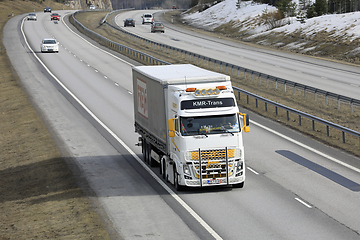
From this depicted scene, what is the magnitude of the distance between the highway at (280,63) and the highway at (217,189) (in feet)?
39.1

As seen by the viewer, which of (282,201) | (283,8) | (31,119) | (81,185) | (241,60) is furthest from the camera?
(283,8)

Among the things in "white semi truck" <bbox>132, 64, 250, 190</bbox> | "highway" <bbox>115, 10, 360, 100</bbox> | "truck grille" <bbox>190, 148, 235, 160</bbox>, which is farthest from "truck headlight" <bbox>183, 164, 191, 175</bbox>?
"highway" <bbox>115, 10, 360, 100</bbox>

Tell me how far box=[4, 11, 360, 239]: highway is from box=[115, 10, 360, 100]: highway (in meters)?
11.9

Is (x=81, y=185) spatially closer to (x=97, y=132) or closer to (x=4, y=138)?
(x=97, y=132)

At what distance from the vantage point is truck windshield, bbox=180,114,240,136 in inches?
616

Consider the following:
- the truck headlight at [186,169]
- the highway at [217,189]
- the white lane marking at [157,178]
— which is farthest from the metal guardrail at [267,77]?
the truck headlight at [186,169]

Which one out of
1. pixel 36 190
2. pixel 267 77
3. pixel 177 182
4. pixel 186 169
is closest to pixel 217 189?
pixel 177 182

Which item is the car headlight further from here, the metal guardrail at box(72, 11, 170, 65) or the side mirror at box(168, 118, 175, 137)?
the metal guardrail at box(72, 11, 170, 65)

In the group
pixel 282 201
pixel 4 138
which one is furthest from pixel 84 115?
pixel 282 201

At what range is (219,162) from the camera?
15539 mm

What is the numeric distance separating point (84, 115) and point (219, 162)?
15.3m

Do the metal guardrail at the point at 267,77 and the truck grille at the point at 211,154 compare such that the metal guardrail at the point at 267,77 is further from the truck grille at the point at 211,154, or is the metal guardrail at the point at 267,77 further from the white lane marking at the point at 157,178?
the truck grille at the point at 211,154

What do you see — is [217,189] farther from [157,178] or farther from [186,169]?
[157,178]

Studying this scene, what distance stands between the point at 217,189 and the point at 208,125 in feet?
7.15
